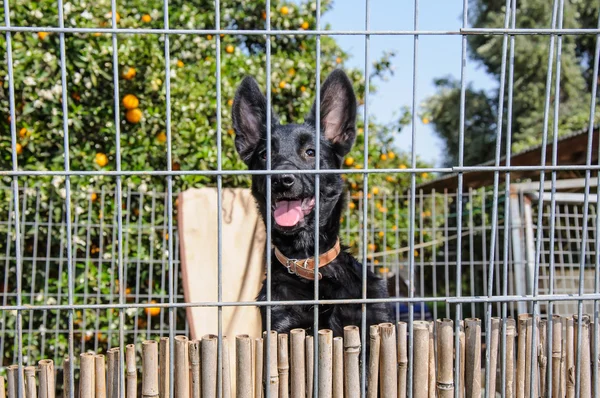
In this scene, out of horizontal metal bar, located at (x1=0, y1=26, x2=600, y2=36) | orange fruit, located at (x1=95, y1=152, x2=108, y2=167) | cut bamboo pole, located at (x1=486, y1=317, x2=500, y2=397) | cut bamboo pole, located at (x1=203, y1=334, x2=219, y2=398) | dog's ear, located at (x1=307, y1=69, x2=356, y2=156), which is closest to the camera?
horizontal metal bar, located at (x1=0, y1=26, x2=600, y2=36)

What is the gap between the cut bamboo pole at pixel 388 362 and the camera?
2.03 meters

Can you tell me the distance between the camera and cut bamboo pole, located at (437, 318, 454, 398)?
205cm

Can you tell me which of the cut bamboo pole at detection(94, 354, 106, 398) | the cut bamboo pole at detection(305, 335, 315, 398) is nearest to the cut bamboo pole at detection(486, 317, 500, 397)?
the cut bamboo pole at detection(305, 335, 315, 398)

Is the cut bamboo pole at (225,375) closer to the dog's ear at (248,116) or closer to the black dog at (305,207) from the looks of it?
the black dog at (305,207)

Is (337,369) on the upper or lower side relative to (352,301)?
lower

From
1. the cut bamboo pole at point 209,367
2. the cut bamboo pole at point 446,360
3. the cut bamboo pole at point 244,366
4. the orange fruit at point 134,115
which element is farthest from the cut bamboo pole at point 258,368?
the orange fruit at point 134,115

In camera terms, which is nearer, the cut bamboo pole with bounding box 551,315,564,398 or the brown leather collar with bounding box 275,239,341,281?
the cut bamboo pole with bounding box 551,315,564,398

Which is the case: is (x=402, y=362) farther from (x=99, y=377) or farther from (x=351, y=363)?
(x=99, y=377)

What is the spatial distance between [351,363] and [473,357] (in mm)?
453

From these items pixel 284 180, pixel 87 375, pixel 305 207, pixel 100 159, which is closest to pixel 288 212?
pixel 305 207

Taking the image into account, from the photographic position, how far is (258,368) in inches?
78.7

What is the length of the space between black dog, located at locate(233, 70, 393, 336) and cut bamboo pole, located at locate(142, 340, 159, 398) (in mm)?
832

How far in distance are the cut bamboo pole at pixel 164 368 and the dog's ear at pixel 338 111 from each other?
4.45 feet

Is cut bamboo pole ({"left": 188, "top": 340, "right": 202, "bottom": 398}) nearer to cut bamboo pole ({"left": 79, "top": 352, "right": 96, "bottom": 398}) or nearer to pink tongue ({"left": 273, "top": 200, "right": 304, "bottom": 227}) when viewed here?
cut bamboo pole ({"left": 79, "top": 352, "right": 96, "bottom": 398})
